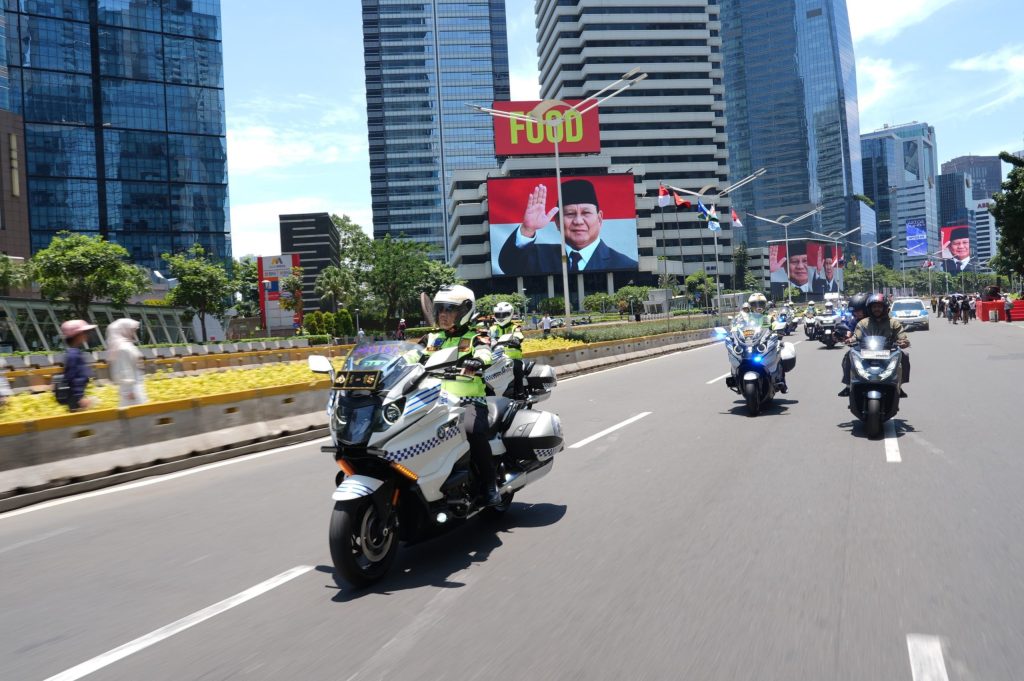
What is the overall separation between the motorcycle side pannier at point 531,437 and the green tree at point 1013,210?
54490 millimetres

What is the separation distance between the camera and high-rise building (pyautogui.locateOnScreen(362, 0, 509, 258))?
180000 mm

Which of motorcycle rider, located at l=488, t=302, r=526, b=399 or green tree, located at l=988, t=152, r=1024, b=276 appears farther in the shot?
green tree, located at l=988, t=152, r=1024, b=276

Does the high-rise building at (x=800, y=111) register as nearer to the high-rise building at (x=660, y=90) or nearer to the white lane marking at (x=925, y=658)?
the high-rise building at (x=660, y=90)

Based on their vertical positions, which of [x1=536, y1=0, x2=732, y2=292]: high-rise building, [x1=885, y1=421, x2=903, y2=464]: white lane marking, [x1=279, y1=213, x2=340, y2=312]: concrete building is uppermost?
[x1=536, y1=0, x2=732, y2=292]: high-rise building

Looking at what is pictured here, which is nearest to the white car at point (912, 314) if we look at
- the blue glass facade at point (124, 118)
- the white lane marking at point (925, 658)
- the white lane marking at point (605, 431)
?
the white lane marking at point (605, 431)

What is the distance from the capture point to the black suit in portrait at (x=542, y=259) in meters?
97.8

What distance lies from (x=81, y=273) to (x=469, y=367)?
4797 centimetres

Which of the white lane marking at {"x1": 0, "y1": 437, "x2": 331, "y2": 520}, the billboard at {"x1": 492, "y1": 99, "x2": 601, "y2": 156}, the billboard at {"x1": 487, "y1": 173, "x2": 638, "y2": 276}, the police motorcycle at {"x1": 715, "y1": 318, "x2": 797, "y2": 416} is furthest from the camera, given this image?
the billboard at {"x1": 492, "y1": 99, "x2": 601, "y2": 156}

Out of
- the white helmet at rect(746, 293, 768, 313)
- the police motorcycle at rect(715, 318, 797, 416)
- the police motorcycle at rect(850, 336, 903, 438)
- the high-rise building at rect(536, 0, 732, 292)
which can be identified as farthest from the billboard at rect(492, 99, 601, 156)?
the police motorcycle at rect(850, 336, 903, 438)

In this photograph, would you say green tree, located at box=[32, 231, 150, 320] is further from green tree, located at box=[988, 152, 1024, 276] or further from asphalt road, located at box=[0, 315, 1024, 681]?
green tree, located at box=[988, 152, 1024, 276]

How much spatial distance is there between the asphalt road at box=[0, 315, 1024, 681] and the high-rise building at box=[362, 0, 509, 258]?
571ft

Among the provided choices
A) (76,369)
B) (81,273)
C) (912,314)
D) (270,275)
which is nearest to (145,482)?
(76,369)

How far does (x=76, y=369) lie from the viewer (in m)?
11.6

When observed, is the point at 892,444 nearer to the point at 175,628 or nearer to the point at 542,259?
the point at 175,628
